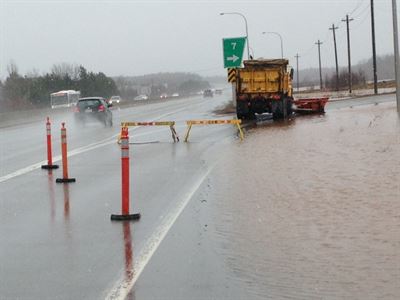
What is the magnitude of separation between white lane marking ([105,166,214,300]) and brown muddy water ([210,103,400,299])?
1.98ft

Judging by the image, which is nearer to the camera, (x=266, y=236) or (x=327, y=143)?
(x=266, y=236)

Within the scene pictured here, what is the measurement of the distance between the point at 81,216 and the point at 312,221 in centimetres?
339

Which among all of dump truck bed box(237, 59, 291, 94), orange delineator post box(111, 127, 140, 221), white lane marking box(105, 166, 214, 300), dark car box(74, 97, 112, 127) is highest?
dump truck bed box(237, 59, 291, 94)

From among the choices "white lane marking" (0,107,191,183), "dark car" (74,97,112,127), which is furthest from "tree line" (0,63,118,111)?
"white lane marking" (0,107,191,183)

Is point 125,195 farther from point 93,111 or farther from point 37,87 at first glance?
point 37,87

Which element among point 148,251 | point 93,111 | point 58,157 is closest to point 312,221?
point 148,251

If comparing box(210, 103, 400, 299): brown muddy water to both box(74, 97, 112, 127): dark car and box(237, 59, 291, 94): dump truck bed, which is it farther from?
box(74, 97, 112, 127): dark car

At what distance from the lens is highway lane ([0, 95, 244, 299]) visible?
623 cm

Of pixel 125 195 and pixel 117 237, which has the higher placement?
pixel 125 195

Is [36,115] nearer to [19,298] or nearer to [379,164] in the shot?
[379,164]

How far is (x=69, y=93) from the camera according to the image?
232 feet

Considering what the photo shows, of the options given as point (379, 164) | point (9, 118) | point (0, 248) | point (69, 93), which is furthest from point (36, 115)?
point (0, 248)

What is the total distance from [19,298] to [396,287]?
11.1 feet

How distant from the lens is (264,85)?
3173 cm
